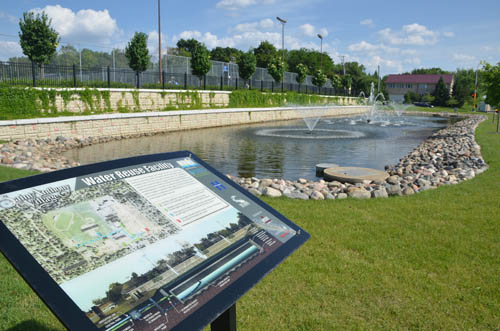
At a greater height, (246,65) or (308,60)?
(308,60)

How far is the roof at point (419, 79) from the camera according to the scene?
117938 mm

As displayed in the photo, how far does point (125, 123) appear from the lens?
933 inches

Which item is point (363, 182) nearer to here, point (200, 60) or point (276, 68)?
point (200, 60)

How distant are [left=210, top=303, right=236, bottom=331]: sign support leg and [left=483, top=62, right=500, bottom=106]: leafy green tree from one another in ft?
75.3

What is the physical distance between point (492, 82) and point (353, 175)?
15.9 m

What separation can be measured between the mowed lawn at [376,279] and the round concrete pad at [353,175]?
2.67 meters

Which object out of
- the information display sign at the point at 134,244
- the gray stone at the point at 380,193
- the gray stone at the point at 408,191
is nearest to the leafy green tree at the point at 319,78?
the gray stone at the point at 408,191

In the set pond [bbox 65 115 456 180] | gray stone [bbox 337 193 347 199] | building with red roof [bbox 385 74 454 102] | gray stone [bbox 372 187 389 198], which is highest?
building with red roof [bbox 385 74 454 102]

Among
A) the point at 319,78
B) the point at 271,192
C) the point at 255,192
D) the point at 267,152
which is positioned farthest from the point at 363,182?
the point at 319,78

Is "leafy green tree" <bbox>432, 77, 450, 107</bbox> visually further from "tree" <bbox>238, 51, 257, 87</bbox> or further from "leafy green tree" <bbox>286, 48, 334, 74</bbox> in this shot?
"tree" <bbox>238, 51, 257, 87</bbox>

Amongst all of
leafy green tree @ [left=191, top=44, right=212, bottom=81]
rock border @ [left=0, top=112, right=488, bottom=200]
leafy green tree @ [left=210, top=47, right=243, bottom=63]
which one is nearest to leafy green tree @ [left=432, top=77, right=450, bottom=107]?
leafy green tree @ [left=210, top=47, right=243, bottom=63]

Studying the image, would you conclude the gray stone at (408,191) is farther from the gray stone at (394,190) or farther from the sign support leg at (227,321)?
the sign support leg at (227,321)

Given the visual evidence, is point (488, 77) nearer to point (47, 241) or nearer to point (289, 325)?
point (289, 325)

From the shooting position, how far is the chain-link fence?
22750 mm
